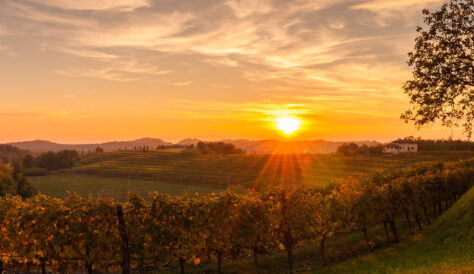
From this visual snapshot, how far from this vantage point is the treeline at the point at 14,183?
6388cm

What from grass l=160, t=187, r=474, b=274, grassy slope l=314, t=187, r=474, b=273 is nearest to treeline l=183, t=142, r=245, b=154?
grass l=160, t=187, r=474, b=274

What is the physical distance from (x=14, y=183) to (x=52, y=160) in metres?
53.2

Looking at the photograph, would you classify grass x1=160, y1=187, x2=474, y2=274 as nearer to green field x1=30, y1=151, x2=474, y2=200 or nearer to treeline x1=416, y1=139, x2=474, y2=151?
green field x1=30, y1=151, x2=474, y2=200

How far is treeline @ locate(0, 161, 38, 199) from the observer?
63875 mm

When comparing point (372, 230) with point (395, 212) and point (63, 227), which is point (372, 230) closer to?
point (395, 212)

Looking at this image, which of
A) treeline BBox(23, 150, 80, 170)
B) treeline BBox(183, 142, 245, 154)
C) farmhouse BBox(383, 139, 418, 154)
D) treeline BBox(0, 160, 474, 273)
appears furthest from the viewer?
treeline BBox(183, 142, 245, 154)

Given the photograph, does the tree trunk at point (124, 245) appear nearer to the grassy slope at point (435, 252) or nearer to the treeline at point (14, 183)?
the grassy slope at point (435, 252)

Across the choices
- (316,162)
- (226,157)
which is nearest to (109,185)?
(226,157)

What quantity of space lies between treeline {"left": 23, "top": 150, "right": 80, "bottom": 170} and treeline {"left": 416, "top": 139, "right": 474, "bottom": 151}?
12094 centimetres

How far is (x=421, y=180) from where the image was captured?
27500mm

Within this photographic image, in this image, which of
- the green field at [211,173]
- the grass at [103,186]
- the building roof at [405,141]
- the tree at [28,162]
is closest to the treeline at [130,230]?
the green field at [211,173]

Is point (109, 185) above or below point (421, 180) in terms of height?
below

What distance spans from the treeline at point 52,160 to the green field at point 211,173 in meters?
5.12

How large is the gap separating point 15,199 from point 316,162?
8386 cm
